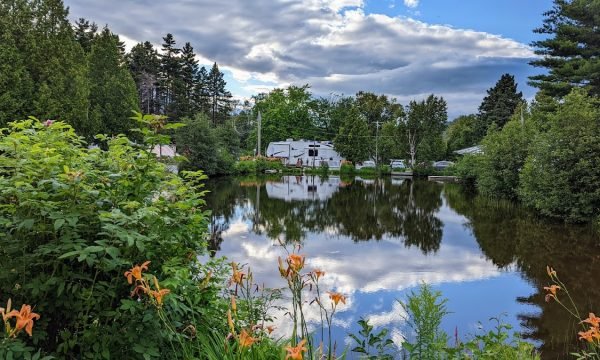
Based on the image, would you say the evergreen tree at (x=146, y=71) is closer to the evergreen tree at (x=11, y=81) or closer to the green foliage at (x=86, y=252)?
the evergreen tree at (x=11, y=81)

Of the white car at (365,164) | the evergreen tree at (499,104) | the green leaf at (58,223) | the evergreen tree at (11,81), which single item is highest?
the evergreen tree at (499,104)

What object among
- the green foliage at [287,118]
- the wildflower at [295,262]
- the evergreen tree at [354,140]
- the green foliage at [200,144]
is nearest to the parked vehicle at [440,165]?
the evergreen tree at [354,140]

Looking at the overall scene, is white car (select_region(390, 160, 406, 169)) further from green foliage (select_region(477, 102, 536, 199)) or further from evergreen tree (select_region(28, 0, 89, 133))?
evergreen tree (select_region(28, 0, 89, 133))

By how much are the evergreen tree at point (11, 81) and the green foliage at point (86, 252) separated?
54.0 ft

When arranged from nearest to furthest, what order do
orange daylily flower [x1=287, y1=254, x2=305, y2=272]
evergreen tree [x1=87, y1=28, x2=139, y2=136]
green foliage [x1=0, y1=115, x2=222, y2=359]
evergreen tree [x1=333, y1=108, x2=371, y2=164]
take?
orange daylily flower [x1=287, y1=254, x2=305, y2=272] → green foliage [x1=0, y1=115, x2=222, y2=359] → evergreen tree [x1=87, y1=28, x2=139, y2=136] → evergreen tree [x1=333, y1=108, x2=371, y2=164]

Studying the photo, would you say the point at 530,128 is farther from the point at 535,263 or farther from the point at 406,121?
the point at 406,121

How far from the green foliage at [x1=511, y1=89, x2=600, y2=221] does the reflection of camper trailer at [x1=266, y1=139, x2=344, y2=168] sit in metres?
37.5

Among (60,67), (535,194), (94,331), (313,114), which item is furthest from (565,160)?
(313,114)

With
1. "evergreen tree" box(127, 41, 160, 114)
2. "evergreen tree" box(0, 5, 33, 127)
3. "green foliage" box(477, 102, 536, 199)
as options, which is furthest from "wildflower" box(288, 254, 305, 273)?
"evergreen tree" box(127, 41, 160, 114)

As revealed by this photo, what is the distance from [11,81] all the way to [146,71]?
121ft

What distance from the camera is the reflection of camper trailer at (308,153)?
53438 mm

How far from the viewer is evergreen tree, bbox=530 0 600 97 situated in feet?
70.4

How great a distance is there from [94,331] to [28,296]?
1.20ft

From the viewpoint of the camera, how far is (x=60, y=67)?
19.8 metres
